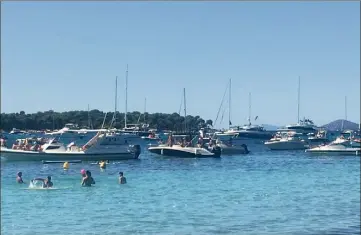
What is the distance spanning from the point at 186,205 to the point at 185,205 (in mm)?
47

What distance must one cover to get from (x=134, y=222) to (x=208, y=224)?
279cm

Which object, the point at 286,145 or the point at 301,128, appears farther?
the point at 301,128

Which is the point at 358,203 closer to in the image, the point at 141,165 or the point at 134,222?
the point at 134,222

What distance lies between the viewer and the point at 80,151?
64.2 m

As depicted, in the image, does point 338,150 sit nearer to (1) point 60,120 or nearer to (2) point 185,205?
(2) point 185,205

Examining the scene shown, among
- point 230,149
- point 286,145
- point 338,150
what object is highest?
point 286,145

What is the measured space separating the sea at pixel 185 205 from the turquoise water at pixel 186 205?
0.03m

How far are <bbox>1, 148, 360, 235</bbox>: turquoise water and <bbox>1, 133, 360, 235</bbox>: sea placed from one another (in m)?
0.03

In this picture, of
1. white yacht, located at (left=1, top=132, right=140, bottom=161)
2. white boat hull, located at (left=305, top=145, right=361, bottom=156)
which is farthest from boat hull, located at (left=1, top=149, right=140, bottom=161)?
white boat hull, located at (left=305, top=145, right=361, bottom=156)

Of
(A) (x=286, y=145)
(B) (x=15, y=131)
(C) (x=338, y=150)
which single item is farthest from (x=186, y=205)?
(B) (x=15, y=131)

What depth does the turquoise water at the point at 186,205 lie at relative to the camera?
77.3 feet

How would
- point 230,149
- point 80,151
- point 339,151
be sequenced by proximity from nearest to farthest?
point 80,151
point 339,151
point 230,149

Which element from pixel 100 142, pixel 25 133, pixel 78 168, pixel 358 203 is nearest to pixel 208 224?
pixel 358 203

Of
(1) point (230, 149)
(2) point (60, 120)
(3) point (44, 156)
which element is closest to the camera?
(3) point (44, 156)
